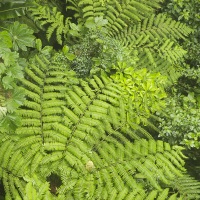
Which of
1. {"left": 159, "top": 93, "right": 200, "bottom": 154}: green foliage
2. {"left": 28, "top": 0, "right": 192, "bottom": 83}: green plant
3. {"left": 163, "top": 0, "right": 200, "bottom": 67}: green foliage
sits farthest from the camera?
{"left": 163, "top": 0, "right": 200, "bottom": 67}: green foliage

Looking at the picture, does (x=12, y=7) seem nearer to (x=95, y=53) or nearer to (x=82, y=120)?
(x=95, y=53)

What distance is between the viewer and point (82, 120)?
2.79 m

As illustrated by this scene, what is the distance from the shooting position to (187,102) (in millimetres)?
3711

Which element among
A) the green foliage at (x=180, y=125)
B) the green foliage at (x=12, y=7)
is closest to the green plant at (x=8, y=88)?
the green foliage at (x=12, y=7)

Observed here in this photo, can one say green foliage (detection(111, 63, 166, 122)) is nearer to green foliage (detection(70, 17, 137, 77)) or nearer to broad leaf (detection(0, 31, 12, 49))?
green foliage (detection(70, 17, 137, 77))

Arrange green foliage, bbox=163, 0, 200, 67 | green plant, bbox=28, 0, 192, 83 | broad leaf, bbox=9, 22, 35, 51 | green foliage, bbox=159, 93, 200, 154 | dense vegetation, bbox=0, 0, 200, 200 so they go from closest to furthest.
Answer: dense vegetation, bbox=0, 0, 200, 200 < broad leaf, bbox=9, 22, 35, 51 < green foliage, bbox=159, 93, 200, 154 < green plant, bbox=28, 0, 192, 83 < green foliage, bbox=163, 0, 200, 67

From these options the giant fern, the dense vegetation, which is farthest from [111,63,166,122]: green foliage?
the giant fern

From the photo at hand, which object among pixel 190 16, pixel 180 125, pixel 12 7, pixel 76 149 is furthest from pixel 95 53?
pixel 190 16

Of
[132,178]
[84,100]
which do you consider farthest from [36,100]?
[132,178]

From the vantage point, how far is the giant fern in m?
2.62

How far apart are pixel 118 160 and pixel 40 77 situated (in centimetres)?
113

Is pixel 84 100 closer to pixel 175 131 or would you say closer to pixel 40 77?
pixel 40 77

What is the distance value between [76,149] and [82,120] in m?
0.28

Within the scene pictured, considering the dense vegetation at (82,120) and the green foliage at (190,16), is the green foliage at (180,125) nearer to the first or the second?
the dense vegetation at (82,120)
